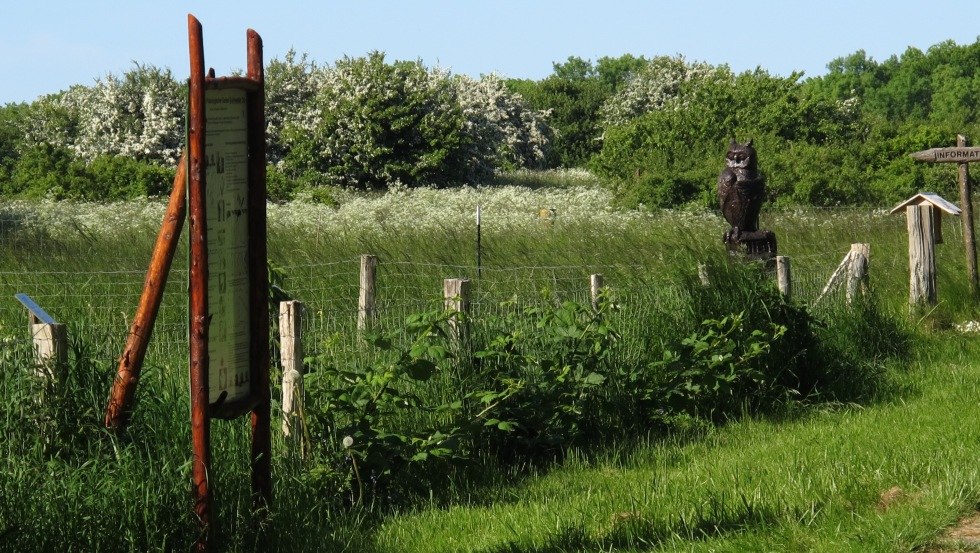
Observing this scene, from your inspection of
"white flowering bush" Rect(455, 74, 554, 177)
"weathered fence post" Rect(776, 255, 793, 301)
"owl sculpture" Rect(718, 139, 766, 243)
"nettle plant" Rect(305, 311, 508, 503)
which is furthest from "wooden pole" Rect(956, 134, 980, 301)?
"white flowering bush" Rect(455, 74, 554, 177)

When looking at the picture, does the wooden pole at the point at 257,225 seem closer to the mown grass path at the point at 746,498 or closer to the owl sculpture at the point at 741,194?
the mown grass path at the point at 746,498

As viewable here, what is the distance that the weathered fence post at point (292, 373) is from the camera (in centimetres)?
584

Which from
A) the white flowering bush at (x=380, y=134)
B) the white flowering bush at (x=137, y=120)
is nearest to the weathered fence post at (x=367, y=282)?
the white flowering bush at (x=380, y=134)

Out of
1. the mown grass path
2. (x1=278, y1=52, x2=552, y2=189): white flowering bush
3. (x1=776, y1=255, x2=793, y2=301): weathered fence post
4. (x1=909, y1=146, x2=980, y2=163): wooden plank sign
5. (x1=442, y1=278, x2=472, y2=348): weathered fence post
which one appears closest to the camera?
the mown grass path

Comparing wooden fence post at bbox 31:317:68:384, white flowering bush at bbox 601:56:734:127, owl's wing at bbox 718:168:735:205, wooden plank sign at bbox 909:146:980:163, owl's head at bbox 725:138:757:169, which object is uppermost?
white flowering bush at bbox 601:56:734:127

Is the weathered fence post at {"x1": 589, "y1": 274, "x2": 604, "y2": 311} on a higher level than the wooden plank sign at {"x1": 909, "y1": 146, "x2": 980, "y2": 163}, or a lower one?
lower

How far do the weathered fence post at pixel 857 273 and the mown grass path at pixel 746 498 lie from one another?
2699mm

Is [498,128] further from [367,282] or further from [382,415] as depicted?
[382,415]

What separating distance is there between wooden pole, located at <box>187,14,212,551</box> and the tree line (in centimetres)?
2141

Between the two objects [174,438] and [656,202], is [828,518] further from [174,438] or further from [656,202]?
[656,202]

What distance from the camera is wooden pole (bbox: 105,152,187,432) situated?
181 inches

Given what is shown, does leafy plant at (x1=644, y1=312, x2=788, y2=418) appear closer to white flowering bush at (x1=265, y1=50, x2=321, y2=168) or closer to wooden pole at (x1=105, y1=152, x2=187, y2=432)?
wooden pole at (x1=105, y1=152, x2=187, y2=432)

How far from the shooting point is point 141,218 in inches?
791

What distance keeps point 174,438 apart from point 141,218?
1576 cm
